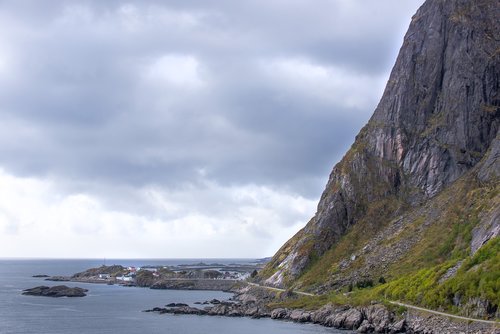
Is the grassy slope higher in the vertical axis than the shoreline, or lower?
higher

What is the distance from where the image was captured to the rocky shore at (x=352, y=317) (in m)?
116

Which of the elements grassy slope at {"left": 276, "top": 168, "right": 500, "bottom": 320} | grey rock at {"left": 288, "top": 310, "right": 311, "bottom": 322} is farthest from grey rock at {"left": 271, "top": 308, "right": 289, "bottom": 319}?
grassy slope at {"left": 276, "top": 168, "right": 500, "bottom": 320}

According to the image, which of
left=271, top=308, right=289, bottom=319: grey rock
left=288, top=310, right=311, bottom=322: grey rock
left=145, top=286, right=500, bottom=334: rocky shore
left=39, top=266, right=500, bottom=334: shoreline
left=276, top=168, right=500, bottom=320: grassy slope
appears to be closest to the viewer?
left=39, top=266, right=500, bottom=334: shoreline

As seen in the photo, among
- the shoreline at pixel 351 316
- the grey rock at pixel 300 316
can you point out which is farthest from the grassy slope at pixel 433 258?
the grey rock at pixel 300 316

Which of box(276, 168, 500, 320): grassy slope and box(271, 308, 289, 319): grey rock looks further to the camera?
box(271, 308, 289, 319): grey rock

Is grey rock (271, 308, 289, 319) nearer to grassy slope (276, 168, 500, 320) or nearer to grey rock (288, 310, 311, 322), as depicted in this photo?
grey rock (288, 310, 311, 322)

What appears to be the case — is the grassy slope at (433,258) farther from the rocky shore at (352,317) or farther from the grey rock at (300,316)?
the grey rock at (300,316)

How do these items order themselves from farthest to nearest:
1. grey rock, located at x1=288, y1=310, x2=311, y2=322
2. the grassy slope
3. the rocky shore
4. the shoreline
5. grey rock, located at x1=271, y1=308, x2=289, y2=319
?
grey rock, located at x1=271, y1=308, x2=289, y2=319, grey rock, located at x1=288, y1=310, x2=311, y2=322, the grassy slope, the rocky shore, the shoreline

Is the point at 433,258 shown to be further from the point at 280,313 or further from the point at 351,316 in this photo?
the point at 280,313

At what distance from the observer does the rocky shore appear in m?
116

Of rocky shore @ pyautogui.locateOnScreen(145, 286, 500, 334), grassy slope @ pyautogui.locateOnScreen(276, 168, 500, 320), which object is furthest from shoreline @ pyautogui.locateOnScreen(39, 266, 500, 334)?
grassy slope @ pyautogui.locateOnScreen(276, 168, 500, 320)

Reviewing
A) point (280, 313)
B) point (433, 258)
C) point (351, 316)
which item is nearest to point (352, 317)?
point (351, 316)

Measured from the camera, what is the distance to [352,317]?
136m

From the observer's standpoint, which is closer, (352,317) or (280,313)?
(352,317)
